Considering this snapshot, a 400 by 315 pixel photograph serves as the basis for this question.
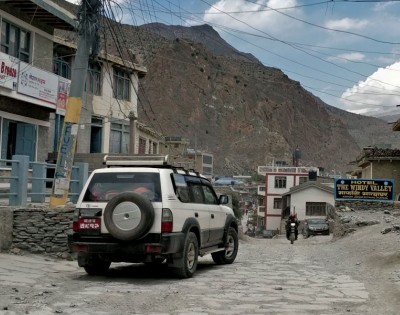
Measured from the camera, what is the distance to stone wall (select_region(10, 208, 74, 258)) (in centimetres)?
1188

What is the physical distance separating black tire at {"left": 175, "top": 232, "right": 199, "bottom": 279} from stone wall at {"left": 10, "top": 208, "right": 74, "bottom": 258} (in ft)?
10.8

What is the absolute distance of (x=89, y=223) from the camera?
9.45 meters

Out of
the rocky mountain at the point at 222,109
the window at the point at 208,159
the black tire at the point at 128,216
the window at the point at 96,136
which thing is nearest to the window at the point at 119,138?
the window at the point at 96,136

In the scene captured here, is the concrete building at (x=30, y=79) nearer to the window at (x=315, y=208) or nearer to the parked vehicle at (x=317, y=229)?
the parked vehicle at (x=317, y=229)

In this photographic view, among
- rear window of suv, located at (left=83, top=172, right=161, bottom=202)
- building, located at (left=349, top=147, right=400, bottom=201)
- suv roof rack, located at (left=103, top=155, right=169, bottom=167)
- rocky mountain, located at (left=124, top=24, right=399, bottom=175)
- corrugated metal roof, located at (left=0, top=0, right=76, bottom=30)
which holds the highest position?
rocky mountain, located at (left=124, top=24, right=399, bottom=175)

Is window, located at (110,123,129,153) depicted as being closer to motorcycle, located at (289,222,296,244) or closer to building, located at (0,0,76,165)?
building, located at (0,0,76,165)

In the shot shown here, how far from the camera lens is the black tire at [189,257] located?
377 inches

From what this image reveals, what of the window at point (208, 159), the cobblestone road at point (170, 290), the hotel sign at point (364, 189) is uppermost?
the window at point (208, 159)

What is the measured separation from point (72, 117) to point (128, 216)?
16.2ft

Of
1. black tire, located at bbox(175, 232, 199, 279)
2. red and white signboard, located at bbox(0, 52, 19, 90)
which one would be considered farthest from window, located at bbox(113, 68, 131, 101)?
black tire, located at bbox(175, 232, 199, 279)

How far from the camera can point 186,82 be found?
478 feet

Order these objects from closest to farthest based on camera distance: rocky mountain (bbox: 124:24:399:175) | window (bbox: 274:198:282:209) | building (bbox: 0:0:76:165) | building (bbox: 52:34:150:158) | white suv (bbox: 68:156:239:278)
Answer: white suv (bbox: 68:156:239:278)
building (bbox: 0:0:76:165)
building (bbox: 52:34:150:158)
window (bbox: 274:198:282:209)
rocky mountain (bbox: 124:24:399:175)

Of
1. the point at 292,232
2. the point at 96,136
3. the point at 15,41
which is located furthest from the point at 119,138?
the point at 15,41

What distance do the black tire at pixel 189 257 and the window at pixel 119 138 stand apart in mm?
23197
